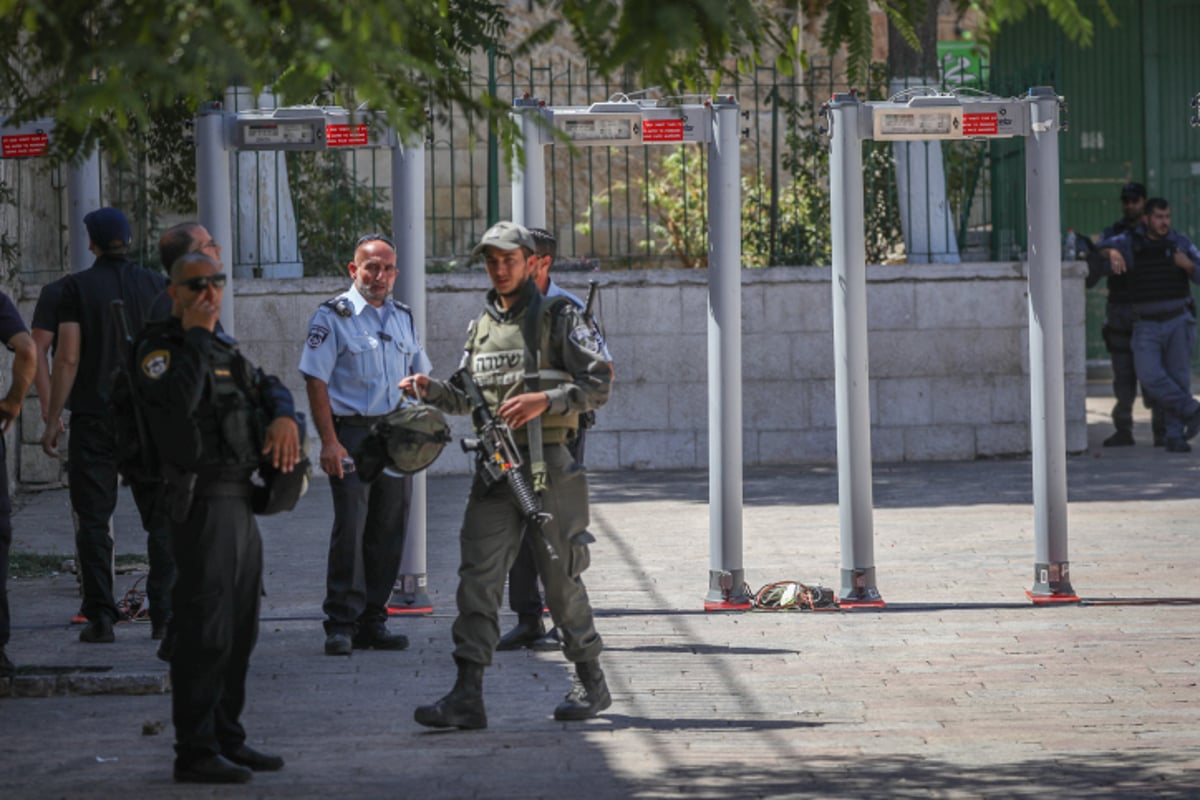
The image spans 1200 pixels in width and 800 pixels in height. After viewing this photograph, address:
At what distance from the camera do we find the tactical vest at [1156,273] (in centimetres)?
1565

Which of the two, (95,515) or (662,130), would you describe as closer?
(95,515)

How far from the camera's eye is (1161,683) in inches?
293

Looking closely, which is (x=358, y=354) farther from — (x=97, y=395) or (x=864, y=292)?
(x=864, y=292)

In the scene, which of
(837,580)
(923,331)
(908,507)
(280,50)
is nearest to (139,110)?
(280,50)

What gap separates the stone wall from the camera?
1539cm

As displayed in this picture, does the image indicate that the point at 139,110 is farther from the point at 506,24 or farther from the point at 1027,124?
the point at 506,24

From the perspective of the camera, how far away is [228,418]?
240 inches

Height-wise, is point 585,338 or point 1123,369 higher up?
point 585,338


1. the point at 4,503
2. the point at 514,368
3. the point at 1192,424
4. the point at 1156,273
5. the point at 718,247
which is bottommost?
the point at 1192,424

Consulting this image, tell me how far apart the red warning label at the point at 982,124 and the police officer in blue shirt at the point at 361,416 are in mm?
2800

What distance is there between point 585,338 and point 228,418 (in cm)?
148

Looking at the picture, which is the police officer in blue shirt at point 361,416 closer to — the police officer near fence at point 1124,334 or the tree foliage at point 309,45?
the tree foliage at point 309,45

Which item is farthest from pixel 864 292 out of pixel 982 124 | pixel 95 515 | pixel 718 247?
pixel 95 515

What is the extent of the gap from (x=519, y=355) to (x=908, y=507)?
6.55 metres
